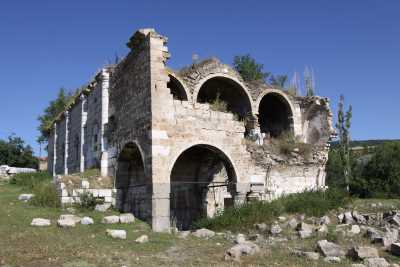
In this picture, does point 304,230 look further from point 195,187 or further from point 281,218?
point 195,187

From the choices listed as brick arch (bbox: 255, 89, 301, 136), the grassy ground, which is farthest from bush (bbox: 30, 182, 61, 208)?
brick arch (bbox: 255, 89, 301, 136)

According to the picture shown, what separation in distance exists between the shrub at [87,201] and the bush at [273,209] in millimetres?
3331

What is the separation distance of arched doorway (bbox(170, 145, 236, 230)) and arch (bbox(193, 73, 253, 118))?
2.79 metres

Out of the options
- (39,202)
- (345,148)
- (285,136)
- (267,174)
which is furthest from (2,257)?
(345,148)

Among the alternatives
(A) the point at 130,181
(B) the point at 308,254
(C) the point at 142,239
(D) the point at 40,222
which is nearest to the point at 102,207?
(A) the point at 130,181

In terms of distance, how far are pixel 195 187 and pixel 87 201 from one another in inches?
182

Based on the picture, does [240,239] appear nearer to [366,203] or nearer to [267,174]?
[267,174]

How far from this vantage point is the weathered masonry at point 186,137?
1191 centimetres

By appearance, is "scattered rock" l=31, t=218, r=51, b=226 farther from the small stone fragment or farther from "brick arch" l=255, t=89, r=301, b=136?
"brick arch" l=255, t=89, r=301, b=136

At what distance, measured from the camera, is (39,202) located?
12.6 meters

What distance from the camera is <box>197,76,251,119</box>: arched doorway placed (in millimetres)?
17562

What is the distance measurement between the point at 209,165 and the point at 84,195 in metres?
4.96

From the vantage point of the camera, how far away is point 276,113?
1958cm

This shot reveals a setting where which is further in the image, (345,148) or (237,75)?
(345,148)
